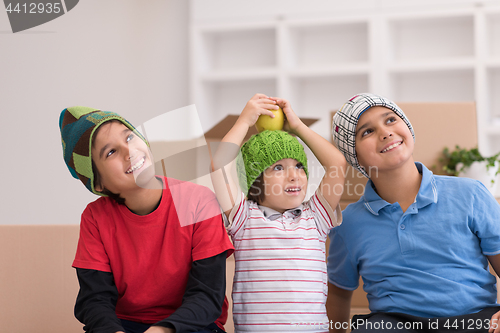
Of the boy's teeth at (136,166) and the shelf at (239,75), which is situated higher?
the shelf at (239,75)

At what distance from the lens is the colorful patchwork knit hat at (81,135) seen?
875mm

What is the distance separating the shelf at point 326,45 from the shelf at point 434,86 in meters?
0.26

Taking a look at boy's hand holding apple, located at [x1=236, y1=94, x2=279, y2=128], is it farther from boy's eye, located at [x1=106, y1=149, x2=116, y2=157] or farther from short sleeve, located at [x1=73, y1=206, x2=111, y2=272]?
short sleeve, located at [x1=73, y1=206, x2=111, y2=272]

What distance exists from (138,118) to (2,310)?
5.62 ft

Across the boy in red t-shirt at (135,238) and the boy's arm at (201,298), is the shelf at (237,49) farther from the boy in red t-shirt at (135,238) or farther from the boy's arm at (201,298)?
the boy's arm at (201,298)

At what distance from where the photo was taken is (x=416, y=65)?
2.29 meters

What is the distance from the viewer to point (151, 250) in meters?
0.91

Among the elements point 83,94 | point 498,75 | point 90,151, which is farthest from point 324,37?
point 90,151

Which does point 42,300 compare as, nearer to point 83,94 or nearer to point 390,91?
point 83,94

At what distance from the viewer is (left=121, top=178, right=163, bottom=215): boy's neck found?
0.93m

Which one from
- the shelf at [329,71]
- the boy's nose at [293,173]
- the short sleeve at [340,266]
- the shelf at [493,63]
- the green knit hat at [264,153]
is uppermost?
the shelf at [329,71]

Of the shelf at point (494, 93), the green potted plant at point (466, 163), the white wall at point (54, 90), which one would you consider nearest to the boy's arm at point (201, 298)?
the green potted plant at point (466, 163)

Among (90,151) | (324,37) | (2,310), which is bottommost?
(2,310)

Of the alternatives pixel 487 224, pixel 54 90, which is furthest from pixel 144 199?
pixel 54 90
